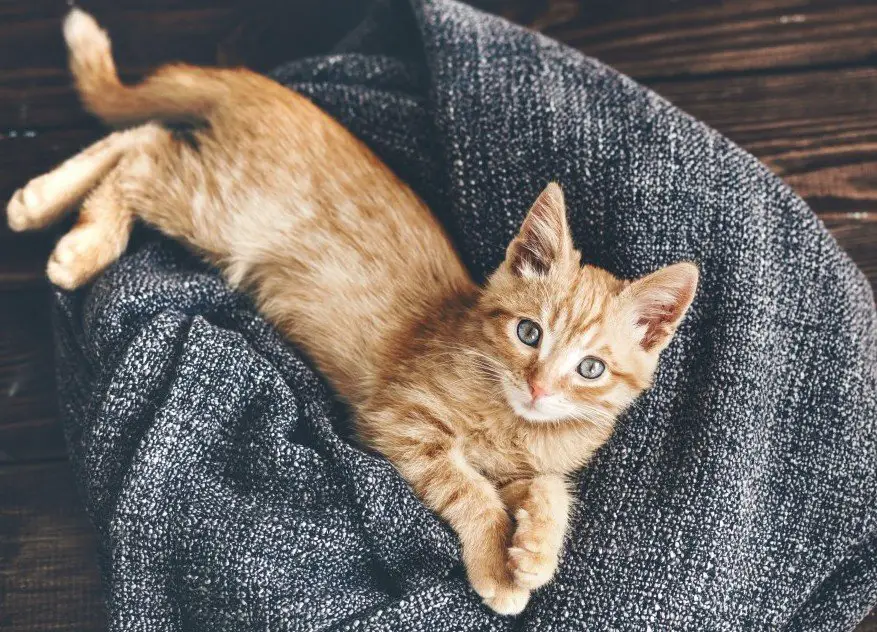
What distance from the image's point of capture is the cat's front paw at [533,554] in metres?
1.01

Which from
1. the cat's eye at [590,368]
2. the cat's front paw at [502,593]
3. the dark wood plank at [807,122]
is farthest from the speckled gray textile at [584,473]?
the dark wood plank at [807,122]

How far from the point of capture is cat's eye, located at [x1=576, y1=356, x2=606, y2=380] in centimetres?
107

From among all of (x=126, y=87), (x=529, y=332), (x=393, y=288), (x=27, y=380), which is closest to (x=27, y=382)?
(x=27, y=380)

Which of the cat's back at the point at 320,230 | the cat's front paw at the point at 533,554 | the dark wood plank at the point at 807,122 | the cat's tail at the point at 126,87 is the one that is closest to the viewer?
the cat's front paw at the point at 533,554

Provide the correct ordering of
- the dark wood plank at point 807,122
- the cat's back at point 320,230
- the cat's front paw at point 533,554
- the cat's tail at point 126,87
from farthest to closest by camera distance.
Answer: the dark wood plank at point 807,122 < the cat's tail at point 126,87 < the cat's back at point 320,230 < the cat's front paw at point 533,554

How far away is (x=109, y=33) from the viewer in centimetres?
148

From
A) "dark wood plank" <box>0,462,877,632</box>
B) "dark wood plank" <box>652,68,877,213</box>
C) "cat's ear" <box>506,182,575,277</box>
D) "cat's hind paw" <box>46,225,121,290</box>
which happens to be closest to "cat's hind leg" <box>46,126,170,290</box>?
"cat's hind paw" <box>46,225,121,290</box>

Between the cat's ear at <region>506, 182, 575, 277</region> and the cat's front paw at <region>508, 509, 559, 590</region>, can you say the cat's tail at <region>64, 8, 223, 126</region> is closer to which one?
the cat's ear at <region>506, 182, 575, 277</region>

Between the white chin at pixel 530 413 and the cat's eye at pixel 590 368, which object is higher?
the cat's eye at pixel 590 368

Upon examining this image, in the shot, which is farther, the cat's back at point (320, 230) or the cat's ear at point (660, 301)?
the cat's back at point (320, 230)

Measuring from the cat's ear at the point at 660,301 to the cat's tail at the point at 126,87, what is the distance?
749mm

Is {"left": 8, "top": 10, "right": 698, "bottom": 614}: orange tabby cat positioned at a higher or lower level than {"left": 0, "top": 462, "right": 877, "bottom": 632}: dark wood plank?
higher

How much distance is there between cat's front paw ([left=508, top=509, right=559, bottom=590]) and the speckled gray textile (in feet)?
0.27

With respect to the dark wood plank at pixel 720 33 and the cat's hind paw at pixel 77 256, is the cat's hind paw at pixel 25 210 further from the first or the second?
the dark wood plank at pixel 720 33
